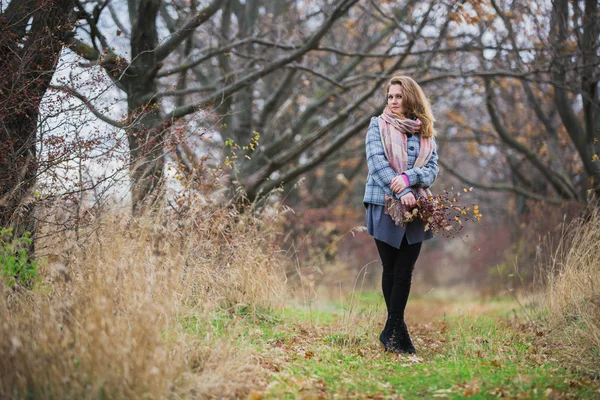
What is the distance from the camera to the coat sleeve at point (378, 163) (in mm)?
4309

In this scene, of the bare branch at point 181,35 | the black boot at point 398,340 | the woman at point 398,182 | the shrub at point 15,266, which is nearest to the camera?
the shrub at point 15,266

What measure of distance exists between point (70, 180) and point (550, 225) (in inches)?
275

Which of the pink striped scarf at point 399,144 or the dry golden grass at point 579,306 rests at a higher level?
the pink striped scarf at point 399,144

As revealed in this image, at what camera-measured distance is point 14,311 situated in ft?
12.0

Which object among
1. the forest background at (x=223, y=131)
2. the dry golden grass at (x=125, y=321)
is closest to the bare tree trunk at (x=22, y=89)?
the forest background at (x=223, y=131)

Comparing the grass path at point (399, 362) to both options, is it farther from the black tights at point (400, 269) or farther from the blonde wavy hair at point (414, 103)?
the blonde wavy hair at point (414, 103)

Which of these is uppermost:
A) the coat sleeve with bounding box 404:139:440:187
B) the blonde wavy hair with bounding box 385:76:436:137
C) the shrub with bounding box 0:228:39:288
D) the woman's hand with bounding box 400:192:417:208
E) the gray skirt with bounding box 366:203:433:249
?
the blonde wavy hair with bounding box 385:76:436:137

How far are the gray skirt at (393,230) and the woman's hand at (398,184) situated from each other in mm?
220

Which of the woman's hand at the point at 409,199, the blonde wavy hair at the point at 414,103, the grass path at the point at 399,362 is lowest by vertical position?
the grass path at the point at 399,362

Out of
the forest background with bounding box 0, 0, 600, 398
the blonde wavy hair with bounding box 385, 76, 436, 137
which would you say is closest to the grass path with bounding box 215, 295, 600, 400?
the forest background with bounding box 0, 0, 600, 398

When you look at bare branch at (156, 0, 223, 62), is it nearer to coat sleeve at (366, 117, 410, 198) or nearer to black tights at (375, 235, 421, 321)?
coat sleeve at (366, 117, 410, 198)

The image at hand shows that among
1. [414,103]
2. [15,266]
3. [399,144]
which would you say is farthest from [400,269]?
[15,266]

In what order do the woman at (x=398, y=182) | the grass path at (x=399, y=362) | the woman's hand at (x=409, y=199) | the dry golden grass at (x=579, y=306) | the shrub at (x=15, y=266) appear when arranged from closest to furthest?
the grass path at (x=399, y=362) < the shrub at (x=15, y=266) < the dry golden grass at (x=579, y=306) < the woman's hand at (x=409, y=199) < the woman at (x=398, y=182)

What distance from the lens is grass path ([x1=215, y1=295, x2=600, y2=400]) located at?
344 cm
